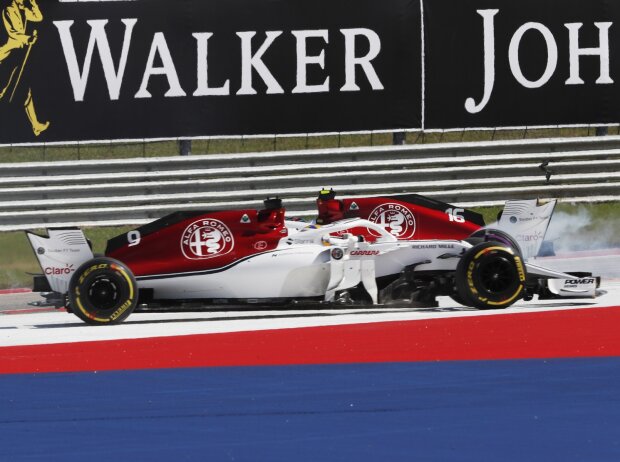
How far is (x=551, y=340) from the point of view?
35.6 feet

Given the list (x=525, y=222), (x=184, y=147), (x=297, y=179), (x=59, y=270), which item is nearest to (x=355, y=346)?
(x=525, y=222)

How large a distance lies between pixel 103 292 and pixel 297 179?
5.14 m

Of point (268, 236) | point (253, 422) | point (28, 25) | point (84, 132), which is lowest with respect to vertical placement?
point (253, 422)

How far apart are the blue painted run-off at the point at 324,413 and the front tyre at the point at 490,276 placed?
8.14ft

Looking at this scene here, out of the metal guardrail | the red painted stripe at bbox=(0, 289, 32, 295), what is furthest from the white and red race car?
the metal guardrail

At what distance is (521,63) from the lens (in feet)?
A: 57.1

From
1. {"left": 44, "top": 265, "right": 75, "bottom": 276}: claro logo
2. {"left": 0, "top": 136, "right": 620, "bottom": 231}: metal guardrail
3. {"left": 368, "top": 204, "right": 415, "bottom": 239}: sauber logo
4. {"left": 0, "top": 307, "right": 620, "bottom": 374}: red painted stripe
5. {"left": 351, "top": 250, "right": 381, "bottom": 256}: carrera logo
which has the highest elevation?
{"left": 0, "top": 136, "right": 620, "bottom": 231}: metal guardrail

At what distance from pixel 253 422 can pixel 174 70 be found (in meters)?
9.44

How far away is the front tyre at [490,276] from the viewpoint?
12305 mm

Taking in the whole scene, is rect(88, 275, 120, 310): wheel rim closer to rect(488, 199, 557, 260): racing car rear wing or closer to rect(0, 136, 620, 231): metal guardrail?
rect(488, 199, 557, 260): racing car rear wing

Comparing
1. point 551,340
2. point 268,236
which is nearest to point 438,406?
point 551,340

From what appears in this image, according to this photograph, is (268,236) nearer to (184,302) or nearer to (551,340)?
(184,302)

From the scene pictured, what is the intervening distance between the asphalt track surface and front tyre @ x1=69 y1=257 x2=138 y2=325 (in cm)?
16

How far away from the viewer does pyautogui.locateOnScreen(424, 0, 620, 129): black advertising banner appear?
17.3 metres
